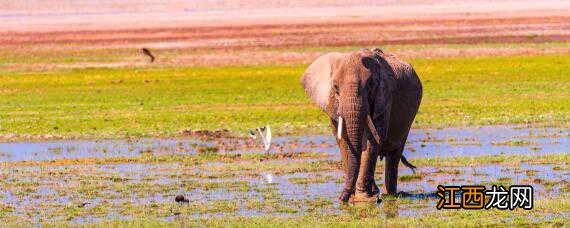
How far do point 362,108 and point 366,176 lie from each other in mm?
1143

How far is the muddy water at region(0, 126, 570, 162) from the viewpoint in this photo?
2612cm

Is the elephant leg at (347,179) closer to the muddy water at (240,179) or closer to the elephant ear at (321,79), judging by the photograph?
the muddy water at (240,179)

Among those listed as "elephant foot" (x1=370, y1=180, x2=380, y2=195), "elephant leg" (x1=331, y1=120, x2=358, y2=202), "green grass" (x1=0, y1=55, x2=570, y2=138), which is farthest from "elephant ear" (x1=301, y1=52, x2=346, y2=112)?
"green grass" (x1=0, y1=55, x2=570, y2=138)

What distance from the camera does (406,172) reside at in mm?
23016

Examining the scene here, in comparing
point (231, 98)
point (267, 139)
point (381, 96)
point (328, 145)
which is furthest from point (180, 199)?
point (231, 98)

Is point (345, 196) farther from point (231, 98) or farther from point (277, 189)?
Answer: point (231, 98)

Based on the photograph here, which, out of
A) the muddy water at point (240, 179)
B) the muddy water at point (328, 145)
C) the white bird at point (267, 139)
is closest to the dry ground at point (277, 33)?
the muddy water at point (328, 145)

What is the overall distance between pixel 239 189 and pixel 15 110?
59.8 feet

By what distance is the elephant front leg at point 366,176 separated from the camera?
18.8m

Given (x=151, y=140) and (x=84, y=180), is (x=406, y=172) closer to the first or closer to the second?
(x=84, y=180)

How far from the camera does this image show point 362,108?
18.4m

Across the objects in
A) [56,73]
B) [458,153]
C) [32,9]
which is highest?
[458,153]

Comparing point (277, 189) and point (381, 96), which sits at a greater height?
point (381, 96)

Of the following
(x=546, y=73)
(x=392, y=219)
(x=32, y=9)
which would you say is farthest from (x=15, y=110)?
(x=32, y=9)
